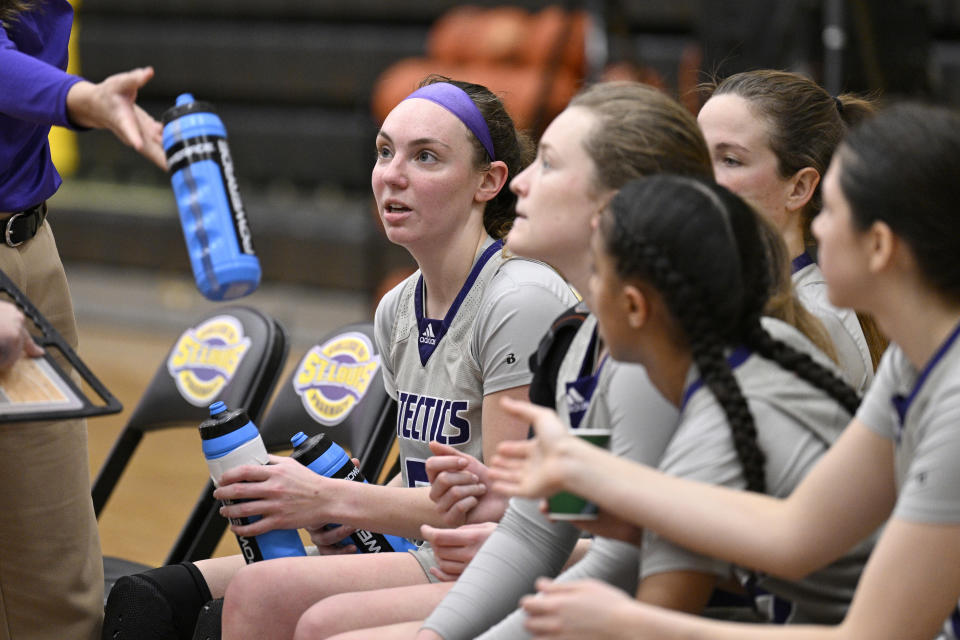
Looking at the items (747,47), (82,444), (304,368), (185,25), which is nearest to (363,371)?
→ (304,368)

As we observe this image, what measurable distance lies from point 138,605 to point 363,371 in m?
0.63

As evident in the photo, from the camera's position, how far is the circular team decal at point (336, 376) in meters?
2.17

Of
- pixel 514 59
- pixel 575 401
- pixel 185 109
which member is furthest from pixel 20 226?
pixel 514 59

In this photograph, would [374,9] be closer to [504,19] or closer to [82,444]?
[504,19]

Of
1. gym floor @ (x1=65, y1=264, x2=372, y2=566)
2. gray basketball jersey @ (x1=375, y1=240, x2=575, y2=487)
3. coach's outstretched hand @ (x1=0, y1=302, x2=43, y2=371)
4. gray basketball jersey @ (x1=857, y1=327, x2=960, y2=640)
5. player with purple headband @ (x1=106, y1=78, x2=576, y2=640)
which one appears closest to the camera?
gray basketball jersey @ (x1=857, y1=327, x2=960, y2=640)

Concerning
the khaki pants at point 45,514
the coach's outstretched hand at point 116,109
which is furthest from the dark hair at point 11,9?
the khaki pants at point 45,514

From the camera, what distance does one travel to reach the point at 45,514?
6.18 ft

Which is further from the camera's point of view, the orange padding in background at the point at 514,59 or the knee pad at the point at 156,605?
the orange padding in background at the point at 514,59

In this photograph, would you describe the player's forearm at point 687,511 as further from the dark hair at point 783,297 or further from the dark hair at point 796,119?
the dark hair at point 796,119

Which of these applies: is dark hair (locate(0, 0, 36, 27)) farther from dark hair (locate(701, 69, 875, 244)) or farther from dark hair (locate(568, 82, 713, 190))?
dark hair (locate(701, 69, 875, 244))

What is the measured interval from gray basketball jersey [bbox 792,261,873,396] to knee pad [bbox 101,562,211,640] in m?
0.94

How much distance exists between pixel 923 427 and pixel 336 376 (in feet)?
4.38

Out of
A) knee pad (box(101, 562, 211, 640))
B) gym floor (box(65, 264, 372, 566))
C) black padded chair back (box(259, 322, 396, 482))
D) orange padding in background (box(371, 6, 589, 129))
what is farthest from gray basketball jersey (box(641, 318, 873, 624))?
orange padding in background (box(371, 6, 589, 129))

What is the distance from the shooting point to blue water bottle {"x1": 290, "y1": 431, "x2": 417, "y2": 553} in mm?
1707
